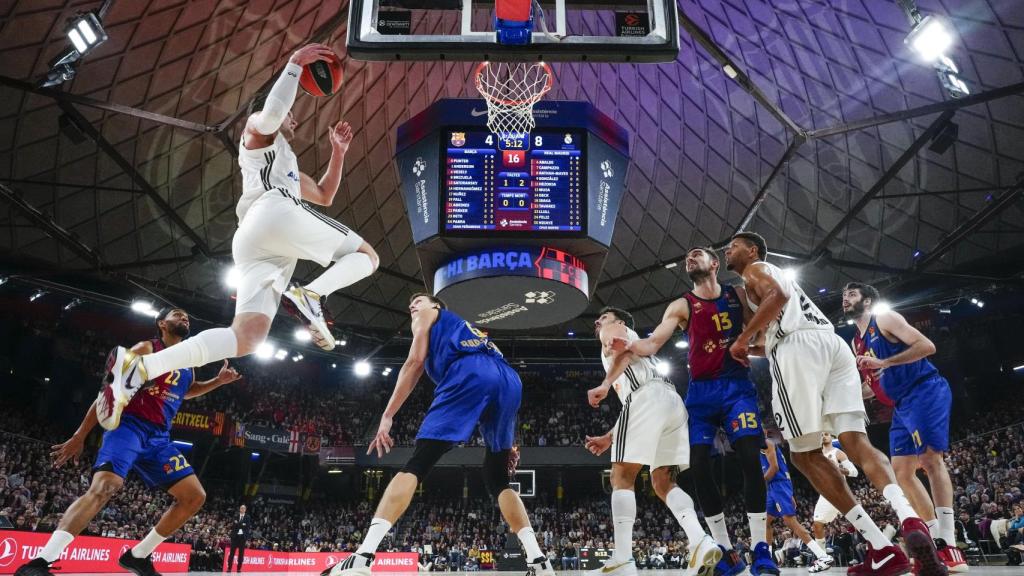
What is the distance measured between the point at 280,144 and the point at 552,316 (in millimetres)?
9917

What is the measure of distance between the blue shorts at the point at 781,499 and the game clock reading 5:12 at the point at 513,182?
5.10 metres

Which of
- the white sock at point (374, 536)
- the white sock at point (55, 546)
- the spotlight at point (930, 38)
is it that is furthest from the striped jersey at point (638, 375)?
the spotlight at point (930, 38)

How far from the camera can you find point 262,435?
2880cm

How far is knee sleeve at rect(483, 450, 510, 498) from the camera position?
16.8 ft

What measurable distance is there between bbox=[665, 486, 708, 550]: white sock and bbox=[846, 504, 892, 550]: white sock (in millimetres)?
1012

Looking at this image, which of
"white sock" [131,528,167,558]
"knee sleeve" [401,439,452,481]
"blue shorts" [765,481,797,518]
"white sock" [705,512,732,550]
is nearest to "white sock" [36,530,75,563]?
"white sock" [131,528,167,558]

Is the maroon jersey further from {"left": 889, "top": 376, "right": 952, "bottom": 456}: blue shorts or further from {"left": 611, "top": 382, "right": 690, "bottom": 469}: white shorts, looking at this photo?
{"left": 889, "top": 376, "right": 952, "bottom": 456}: blue shorts

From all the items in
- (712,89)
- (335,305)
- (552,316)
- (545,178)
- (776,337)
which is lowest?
(776,337)

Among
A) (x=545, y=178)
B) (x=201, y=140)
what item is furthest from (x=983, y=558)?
(x=201, y=140)

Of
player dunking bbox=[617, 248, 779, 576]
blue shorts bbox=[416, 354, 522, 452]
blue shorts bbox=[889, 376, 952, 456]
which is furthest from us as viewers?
blue shorts bbox=[889, 376, 952, 456]

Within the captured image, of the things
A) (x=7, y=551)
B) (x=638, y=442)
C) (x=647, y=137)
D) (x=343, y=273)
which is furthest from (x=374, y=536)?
(x=647, y=137)

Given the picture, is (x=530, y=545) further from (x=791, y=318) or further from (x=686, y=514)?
(x=791, y=318)

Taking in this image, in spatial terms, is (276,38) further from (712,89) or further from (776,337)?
(776,337)

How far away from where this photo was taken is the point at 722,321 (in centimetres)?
549
